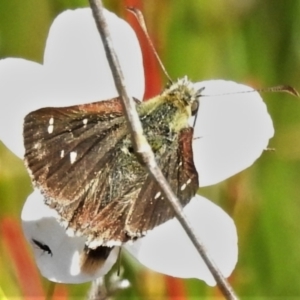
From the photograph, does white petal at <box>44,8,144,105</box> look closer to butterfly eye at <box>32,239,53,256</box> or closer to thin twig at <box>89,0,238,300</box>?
butterfly eye at <box>32,239,53,256</box>

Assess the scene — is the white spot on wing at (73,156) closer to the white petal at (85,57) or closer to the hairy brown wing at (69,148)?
the hairy brown wing at (69,148)

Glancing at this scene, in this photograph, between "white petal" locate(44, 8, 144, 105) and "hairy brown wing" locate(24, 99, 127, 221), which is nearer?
Answer: "hairy brown wing" locate(24, 99, 127, 221)

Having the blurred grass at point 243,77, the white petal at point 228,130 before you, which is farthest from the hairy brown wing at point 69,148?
the blurred grass at point 243,77

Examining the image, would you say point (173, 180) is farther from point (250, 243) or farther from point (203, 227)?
point (250, 243)

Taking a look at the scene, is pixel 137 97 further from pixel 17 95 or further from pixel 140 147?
pixel 140 147

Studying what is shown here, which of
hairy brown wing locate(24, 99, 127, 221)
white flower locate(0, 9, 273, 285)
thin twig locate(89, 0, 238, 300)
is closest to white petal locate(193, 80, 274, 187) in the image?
white flower locate(0, 9, 273, 285)

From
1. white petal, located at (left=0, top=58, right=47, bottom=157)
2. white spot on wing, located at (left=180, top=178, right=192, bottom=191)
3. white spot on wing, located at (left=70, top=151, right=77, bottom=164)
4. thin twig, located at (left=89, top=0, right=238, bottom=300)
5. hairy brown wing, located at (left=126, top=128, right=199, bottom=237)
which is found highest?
thin twig, located at (left=89, top=0, right=238, bottom=300)

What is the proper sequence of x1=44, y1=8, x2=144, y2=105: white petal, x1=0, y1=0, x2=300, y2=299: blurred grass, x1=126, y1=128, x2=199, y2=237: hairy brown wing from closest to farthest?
x1=126, y1=128, x2=199, y2=237: hairy brown wing → x1=44, y1=8, x2=144, y2=105: white petal → x1=0, y1=0, x2=300, y2=299: blurred grass
